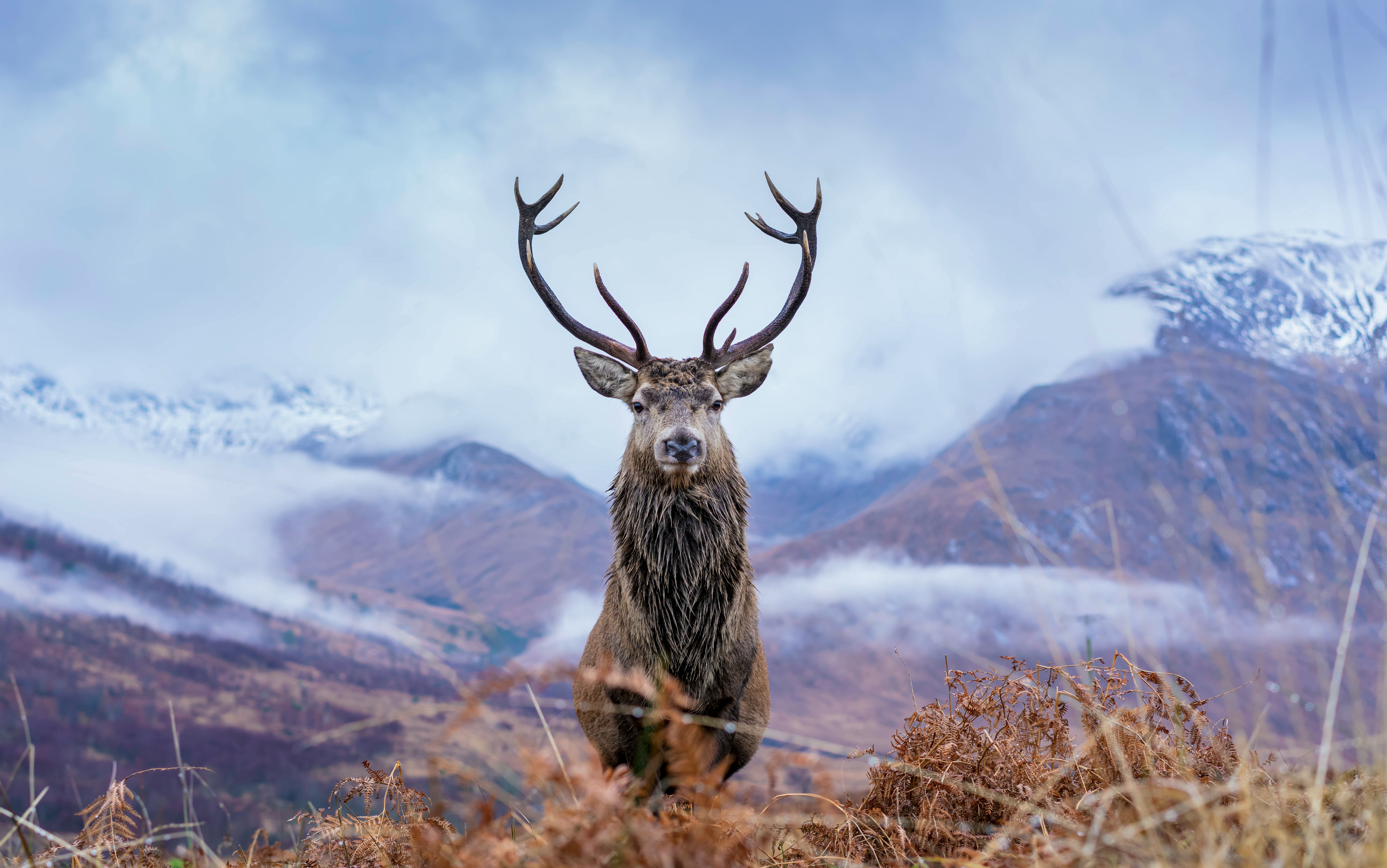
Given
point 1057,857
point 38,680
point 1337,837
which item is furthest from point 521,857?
point 38,680

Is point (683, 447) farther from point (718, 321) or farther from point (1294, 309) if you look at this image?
point (1294, 309)

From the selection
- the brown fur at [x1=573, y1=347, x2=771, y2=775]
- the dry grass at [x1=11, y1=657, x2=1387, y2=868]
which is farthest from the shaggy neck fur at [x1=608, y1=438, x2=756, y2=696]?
the dry grass at [x1=11, y1=657, x2=1387, y2=868]

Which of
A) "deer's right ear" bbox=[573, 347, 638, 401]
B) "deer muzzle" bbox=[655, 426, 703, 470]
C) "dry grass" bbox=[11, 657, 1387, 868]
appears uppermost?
"deer's right ear" bbox=[573, 347, 638, 401]

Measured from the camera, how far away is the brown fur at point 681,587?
15.6 ft

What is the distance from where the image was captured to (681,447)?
16.2 ft

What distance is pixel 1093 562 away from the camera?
163 feet

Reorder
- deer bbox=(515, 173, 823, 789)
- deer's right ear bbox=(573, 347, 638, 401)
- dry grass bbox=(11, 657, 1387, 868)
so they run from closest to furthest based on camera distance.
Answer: dry grass bbox=(11, 657, 1387, 868) → deer bbox=(515, 173, 823, 789) → deer's right ear bbox=(573, 347, 638, 401)


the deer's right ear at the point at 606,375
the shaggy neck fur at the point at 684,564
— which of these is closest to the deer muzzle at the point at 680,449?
the shaggy neck fur at the point at 684,564

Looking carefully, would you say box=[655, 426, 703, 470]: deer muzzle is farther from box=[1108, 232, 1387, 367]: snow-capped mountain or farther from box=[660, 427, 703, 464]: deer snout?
box=[1108, 232, 1387, 367]: snow-capped mountain

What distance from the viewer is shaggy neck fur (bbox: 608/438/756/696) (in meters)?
4.79

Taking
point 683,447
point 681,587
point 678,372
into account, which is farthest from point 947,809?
point 678,372

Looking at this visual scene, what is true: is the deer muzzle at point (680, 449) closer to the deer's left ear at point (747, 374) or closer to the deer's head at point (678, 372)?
the deer's head at point (678, 372)

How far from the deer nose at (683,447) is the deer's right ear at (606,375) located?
1.04 m

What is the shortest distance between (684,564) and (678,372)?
1445mm
